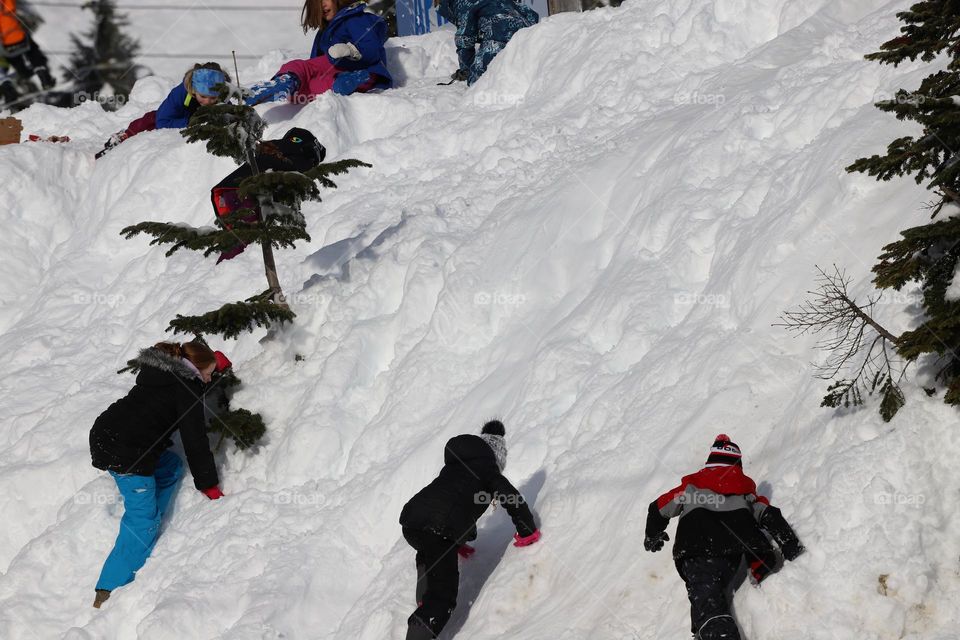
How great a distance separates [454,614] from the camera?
6.36 meters

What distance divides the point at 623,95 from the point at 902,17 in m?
6.86

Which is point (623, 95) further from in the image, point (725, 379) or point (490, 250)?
point (725, 379)

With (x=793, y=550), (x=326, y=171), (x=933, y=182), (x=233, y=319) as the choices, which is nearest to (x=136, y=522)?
(x=233, y=319)

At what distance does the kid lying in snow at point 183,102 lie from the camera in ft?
46.6

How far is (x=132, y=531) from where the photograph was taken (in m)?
8.05

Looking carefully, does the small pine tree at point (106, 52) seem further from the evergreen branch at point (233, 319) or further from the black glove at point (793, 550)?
the black glove at point (793, 550)

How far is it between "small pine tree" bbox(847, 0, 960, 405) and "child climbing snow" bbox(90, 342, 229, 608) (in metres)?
5.72

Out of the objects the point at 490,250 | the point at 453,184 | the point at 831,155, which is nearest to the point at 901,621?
the point at 831,155

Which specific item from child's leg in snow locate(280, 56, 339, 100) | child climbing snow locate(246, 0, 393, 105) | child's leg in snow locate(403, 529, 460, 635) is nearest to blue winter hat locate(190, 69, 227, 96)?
child climbing snow locate(246, 0, 393, 105)

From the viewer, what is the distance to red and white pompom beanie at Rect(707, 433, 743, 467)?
532 centimetres

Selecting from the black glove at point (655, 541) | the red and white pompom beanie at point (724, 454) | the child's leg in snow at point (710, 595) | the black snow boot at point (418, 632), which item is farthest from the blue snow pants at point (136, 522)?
the red and white pompom beanie at point (724, 454)

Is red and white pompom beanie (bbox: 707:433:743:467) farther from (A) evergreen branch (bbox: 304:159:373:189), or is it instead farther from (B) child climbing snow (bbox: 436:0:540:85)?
(B) child climbing snow (bbox: 436:0:540:85)

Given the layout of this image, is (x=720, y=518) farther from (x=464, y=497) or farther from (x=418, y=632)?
(x=418, y=632)

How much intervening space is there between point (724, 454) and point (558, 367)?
237 centimetres
